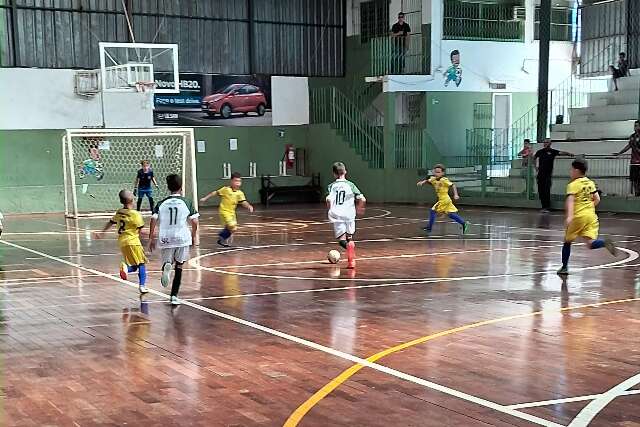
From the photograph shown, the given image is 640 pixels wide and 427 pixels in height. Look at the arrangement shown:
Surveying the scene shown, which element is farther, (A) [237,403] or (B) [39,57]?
(B) [39,57]

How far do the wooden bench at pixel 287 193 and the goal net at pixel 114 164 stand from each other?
11.2 feet

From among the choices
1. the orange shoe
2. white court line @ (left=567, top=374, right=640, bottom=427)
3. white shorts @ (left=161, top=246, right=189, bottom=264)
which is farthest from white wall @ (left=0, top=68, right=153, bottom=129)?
white court line @ (left=567, top=374, right=640, bottom=427)

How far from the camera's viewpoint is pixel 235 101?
31.7 meters

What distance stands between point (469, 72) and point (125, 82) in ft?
40.5

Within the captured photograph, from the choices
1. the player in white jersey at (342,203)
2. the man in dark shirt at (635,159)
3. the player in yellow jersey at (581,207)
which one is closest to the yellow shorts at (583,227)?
the player in yellow jersey at (581,207)

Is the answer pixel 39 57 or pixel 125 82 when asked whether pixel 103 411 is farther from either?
pixel 39 57

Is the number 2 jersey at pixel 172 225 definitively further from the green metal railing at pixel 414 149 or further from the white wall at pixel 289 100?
the white wall at pixel 289 100

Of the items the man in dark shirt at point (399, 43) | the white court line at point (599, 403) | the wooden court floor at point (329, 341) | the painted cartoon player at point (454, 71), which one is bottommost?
the wooden court floor at point (329, 341)

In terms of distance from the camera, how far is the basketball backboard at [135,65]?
24.7 metres

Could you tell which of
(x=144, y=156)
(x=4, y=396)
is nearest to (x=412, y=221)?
(x=144, y=156)

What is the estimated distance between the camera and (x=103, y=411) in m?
5.97

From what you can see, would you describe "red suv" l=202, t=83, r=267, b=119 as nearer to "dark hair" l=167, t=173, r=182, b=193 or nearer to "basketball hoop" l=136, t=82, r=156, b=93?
"basketball hoop" l=136, t=82, r=156, b=93

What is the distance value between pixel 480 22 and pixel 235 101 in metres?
9.75

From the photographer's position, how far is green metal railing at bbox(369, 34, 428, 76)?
29.6 meters
